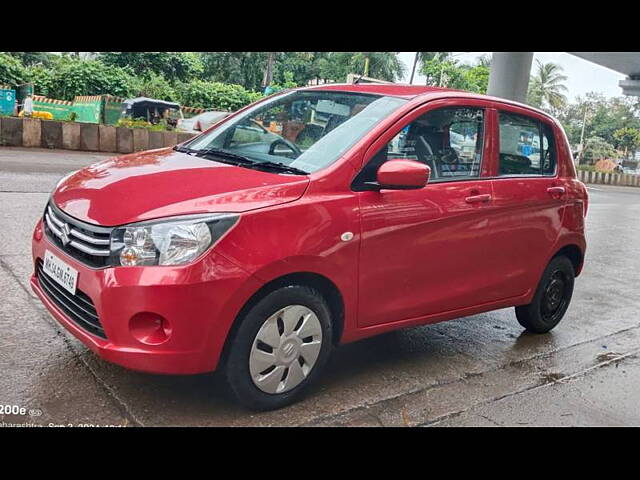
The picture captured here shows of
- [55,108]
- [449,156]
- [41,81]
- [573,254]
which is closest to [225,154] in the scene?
[449,156]

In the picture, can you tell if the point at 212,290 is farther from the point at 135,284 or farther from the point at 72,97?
the point at 72,97

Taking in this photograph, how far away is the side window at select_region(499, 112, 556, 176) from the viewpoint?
4.54 meters

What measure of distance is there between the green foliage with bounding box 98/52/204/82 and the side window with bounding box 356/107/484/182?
28.1 metres

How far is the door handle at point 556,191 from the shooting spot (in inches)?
190

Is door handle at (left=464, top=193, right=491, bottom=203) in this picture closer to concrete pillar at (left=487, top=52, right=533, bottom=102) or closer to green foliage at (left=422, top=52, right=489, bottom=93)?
concrete pillar at (left=487, top=52, right=533, bottom=102)

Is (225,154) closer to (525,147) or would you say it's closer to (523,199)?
(523,199)

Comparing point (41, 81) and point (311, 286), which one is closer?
point (311, 286)

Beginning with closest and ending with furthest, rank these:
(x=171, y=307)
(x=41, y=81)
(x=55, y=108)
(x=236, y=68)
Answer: (x=171, y=307), (x=55, y=108), (x=41, y=81), (x=236, y=68)

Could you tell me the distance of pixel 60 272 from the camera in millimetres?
3256

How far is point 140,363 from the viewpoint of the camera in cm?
295

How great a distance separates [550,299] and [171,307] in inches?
136

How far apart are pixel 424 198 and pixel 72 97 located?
22667 millimetres

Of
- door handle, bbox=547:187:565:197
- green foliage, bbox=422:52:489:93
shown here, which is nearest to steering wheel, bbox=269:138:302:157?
door handle, bbox=547:187:565:197

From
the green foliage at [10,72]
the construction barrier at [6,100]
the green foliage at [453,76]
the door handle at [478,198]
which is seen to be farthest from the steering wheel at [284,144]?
the green foliage at [453,76]
